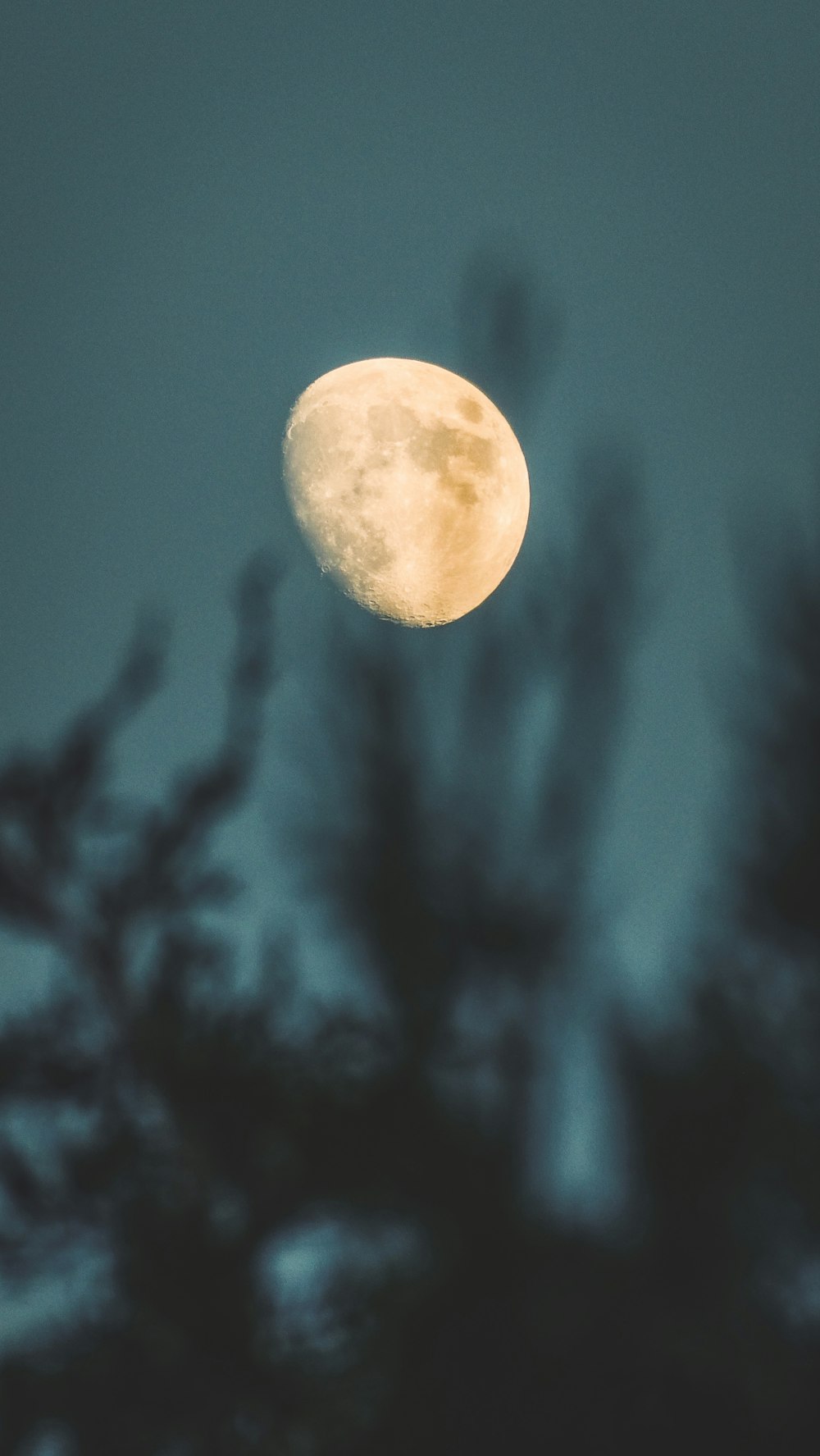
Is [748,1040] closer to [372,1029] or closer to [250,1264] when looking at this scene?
[372,1029]

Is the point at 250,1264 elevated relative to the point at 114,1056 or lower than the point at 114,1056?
lower

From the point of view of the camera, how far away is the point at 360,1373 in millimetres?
4293

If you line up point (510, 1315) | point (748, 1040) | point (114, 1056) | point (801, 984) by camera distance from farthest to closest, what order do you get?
point (801, 984) < point (748, 1040) < point (114, 1056) < point (510, 1315)

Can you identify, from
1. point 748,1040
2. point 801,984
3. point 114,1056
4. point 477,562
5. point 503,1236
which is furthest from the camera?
point 477,562

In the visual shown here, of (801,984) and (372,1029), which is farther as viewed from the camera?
(801,984)

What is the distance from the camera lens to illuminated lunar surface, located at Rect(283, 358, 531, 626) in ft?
22.2

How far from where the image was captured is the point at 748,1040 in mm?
6168

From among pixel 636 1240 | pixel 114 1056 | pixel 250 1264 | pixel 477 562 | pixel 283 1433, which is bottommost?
pixel 283 1433

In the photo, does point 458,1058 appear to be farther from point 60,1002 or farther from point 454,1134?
point 60,1002

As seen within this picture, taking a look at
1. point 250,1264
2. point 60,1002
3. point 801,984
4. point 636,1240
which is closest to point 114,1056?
point 60,1002

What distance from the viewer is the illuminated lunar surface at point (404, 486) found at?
6.78 meters

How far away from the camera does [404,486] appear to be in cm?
679

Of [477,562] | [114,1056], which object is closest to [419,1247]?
[114,1056]

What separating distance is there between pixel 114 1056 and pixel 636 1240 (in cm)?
245
